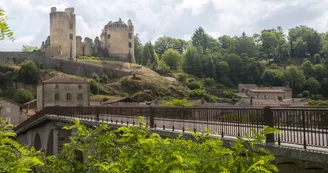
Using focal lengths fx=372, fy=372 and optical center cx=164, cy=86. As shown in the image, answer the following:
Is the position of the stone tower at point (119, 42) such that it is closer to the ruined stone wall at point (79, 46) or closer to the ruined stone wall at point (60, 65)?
the ruined stone wall at point (79, 46)

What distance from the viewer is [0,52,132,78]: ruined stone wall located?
285ft

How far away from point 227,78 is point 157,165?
382 ft

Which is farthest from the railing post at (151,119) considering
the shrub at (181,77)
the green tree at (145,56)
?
the green tree at (145,56)

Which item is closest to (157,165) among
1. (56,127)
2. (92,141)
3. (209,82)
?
(92,141)

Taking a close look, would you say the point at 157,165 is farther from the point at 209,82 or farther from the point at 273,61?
the point at 273,61

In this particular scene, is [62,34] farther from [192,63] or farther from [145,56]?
[192,63]

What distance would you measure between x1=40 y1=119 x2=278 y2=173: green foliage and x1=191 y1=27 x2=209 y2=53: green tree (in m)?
141

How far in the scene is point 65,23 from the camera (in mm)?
92250

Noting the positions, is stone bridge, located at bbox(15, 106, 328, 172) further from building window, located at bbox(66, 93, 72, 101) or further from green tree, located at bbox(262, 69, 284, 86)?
green tree, located at bbox(262, 69, 284, 86)

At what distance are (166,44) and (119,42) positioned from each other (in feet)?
140

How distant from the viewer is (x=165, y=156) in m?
6.39

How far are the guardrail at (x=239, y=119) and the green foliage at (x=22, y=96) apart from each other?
48.1 meters

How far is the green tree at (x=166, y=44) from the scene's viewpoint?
145 metres

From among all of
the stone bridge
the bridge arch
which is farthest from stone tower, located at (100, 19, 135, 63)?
the stone bridge
